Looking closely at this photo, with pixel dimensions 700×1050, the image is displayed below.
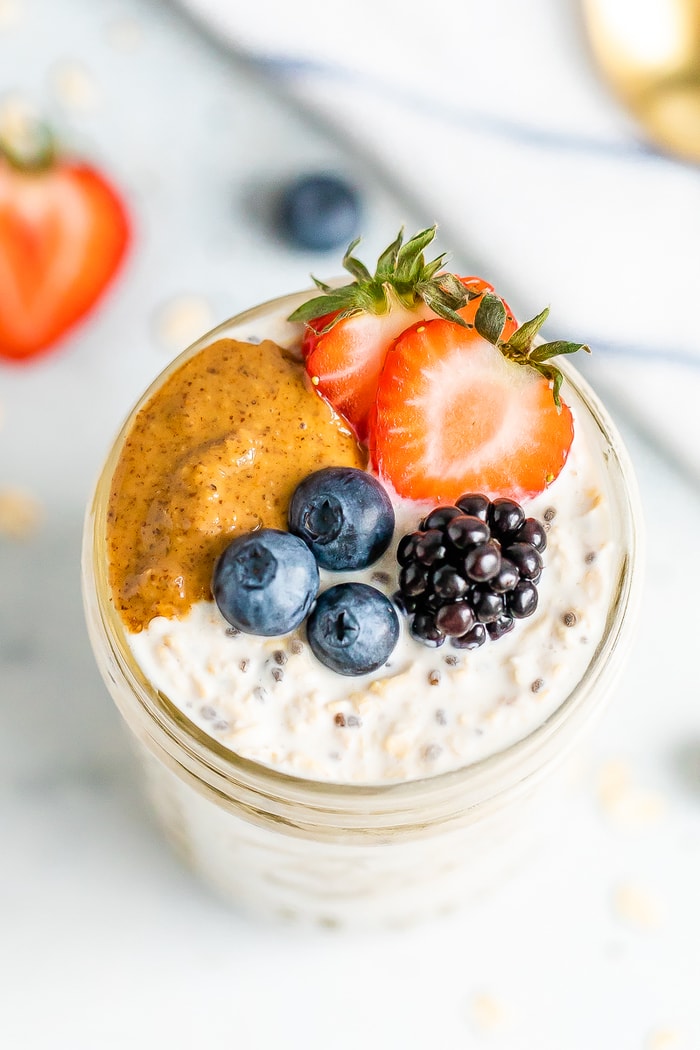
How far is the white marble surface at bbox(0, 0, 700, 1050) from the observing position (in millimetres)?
1264

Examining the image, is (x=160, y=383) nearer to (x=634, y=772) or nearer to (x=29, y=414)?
(x=29, y=414)

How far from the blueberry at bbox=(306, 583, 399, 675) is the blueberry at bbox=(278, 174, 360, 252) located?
0.66 meters

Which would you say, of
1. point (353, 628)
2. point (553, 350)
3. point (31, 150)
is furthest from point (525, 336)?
point (31, 150)

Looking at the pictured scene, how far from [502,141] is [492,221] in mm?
101

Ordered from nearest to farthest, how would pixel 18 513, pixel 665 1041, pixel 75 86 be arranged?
pixel 665 1041
pixel 18 513
pixel 75 86

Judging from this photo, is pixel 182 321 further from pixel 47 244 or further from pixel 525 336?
pixel 525 336

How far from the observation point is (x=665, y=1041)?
1.27 metres

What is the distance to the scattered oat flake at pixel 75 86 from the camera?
1.53m

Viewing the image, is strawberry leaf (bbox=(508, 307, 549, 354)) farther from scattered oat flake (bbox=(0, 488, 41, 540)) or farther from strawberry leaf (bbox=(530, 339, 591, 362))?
scattered oat flake (bbox=(0, 488, 41, 540))

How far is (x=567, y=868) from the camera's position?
1.32 metres

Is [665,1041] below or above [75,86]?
below

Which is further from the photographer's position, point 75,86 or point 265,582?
point 75,86

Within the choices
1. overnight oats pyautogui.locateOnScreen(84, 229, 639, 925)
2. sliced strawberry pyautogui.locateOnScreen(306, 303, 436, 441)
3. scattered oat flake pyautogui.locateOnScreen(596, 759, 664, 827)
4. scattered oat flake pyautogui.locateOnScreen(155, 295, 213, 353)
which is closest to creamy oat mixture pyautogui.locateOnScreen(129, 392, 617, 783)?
overnight oats pyautogui.locateOnScreen(84, 229, 639, 925)

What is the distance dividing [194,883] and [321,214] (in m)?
0.76
